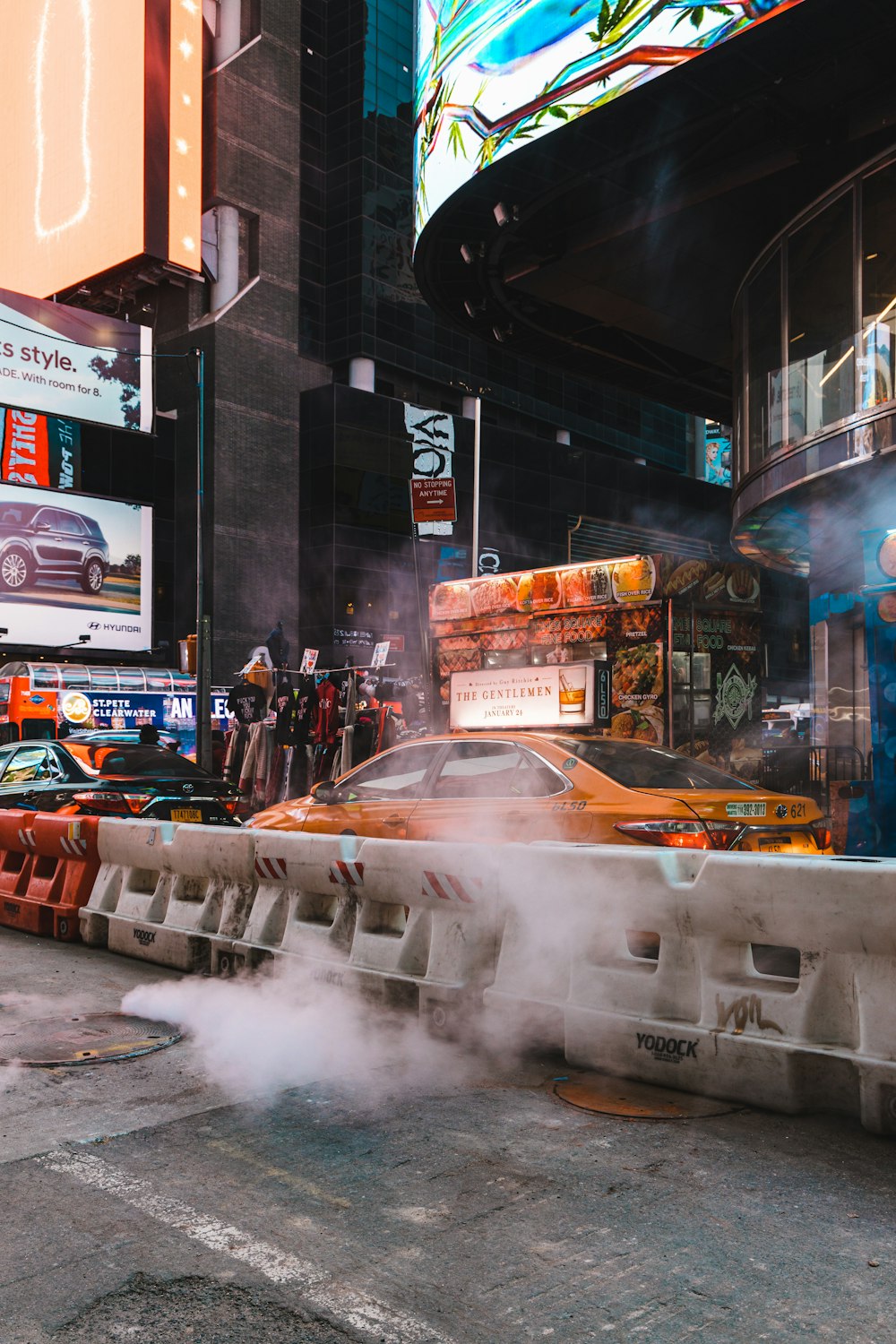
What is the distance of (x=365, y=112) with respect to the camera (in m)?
42.4

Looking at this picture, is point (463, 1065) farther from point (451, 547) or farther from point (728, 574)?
point (451, 547)

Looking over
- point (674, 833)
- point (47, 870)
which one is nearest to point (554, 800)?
point (674, 833)

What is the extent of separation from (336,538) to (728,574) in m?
26.0

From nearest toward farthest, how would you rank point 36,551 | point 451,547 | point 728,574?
point 728,574 < point 36,551 < point 451,547

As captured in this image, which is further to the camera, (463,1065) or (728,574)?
(728,574)

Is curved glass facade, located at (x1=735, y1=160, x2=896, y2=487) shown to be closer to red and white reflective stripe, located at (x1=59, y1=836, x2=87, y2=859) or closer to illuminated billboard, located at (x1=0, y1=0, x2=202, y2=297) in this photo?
red and white reflective stripe, located at (x1=59, y1=836, x2=87, y2=859)

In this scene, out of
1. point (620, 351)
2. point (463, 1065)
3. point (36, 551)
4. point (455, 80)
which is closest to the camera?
point (463, 1065)

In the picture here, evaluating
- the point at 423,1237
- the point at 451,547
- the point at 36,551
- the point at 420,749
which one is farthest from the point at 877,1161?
the point at 451,547

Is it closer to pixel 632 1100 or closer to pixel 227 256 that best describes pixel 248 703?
pixel 632 1100

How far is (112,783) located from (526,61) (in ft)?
30.9

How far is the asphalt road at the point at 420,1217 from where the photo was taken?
2.95 m

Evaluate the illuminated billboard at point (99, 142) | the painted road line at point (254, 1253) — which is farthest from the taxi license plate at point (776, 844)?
A: the illuminated billboard at point (99, 142)

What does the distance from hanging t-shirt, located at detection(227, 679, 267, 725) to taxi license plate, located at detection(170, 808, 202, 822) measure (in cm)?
1033

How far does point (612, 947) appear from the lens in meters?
5.21
